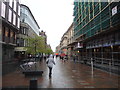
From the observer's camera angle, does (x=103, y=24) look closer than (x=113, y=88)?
No

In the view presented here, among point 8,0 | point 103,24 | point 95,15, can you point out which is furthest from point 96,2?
point 8,0

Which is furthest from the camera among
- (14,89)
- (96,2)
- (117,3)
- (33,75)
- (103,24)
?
(96,2)

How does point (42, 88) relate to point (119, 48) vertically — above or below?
below

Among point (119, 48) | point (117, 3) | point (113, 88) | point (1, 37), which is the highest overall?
point (117, 3)

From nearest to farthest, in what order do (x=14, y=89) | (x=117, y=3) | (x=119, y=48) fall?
(x=14, y=89)
(x=117, y=3)
(x=119, y=48)

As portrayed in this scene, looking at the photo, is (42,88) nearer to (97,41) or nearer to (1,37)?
(1,37)

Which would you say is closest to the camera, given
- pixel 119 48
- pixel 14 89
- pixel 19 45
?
pixel 14 89

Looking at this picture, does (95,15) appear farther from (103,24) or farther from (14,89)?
(14,89)

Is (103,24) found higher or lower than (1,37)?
higher

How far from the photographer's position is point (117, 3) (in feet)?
57.4

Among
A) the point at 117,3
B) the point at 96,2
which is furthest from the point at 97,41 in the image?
the point at 117,3

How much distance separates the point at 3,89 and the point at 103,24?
19685 millimetres

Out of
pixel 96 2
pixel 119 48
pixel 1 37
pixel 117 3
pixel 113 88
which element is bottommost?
pixel 113 88

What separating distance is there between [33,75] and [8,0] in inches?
805
